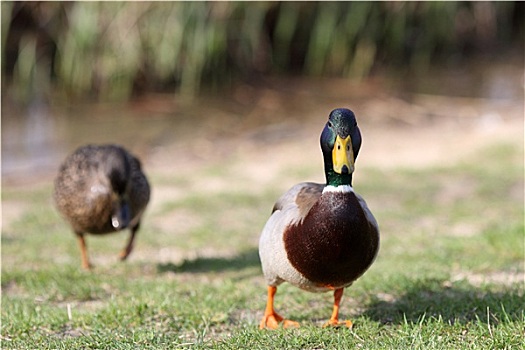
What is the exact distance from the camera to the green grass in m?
3.71

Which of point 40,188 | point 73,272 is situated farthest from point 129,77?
point 73,272

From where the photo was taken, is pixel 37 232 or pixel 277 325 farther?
pixel 37 232

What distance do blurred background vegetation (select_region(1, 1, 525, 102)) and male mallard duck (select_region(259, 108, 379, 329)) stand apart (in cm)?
852

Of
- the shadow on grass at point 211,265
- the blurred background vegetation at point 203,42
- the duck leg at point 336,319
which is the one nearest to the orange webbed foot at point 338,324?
the duck leg at point 336,319

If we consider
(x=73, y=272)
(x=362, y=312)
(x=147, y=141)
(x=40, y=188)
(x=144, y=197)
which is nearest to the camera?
(x=362, y=312)

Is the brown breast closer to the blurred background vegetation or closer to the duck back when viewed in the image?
the duck back

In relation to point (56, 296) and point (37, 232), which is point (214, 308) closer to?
point (56, 296)

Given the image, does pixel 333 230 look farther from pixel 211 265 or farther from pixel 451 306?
pixel 211 265

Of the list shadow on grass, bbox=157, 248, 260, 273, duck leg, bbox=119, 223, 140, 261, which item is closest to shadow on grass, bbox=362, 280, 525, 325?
shadow on grass, bbox=157, 248, 260, 273

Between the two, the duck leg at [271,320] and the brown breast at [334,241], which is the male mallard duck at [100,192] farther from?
the brown breast at [334,241]

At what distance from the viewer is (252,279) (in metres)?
5.38

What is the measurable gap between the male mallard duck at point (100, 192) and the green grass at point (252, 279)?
1.13ft

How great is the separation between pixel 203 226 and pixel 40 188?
10.2 feet

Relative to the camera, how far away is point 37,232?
741 centimetres
